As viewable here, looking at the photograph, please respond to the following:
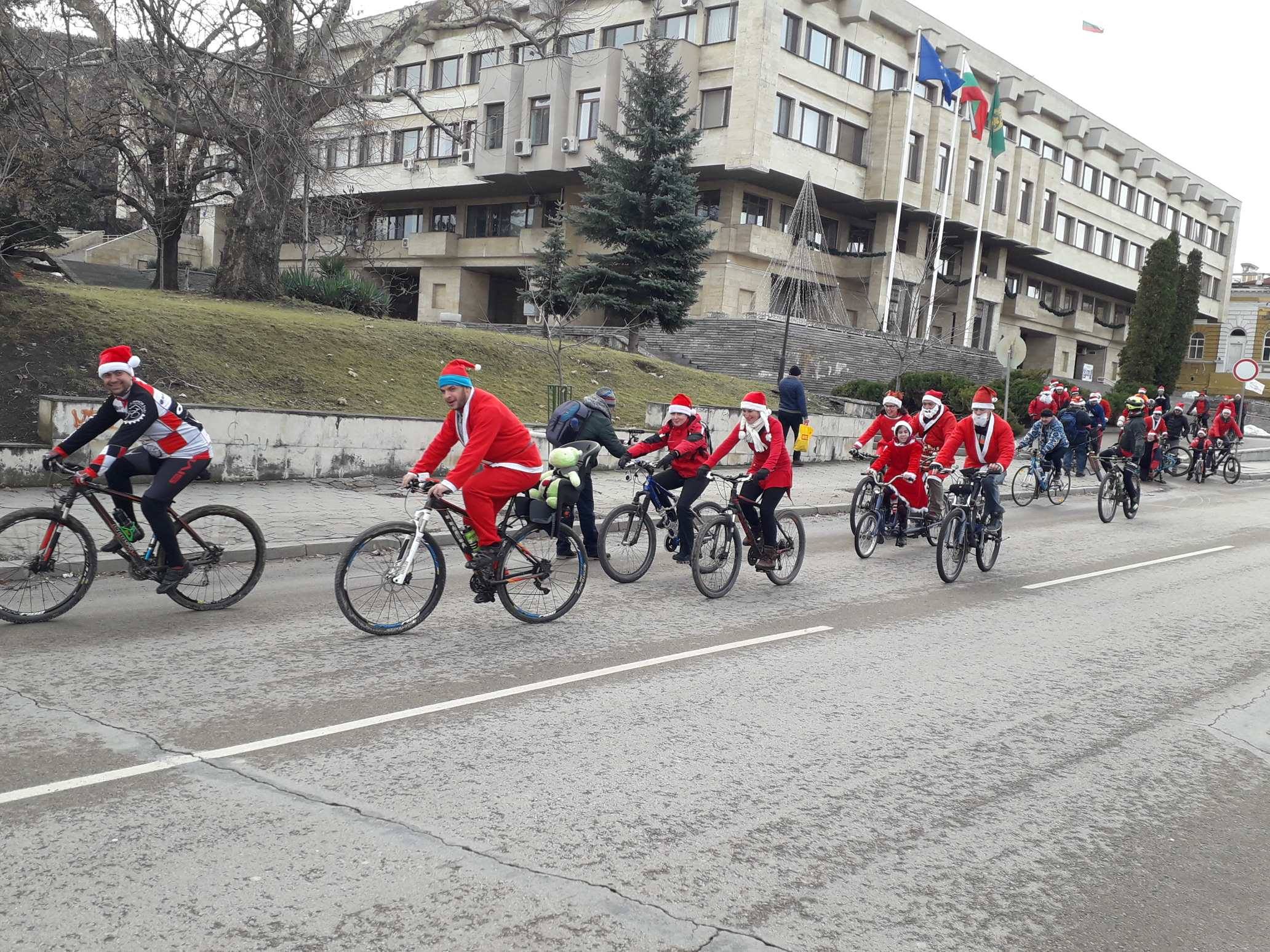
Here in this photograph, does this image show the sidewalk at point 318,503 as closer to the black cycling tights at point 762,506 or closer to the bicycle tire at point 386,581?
the bicycle tire at point 386,581

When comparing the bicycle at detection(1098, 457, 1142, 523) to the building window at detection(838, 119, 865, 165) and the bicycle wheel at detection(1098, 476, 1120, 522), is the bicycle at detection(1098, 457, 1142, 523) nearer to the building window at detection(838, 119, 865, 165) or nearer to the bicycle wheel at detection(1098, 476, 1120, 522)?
the bicycle wheel at detection(1098, 476, 1120, 522)

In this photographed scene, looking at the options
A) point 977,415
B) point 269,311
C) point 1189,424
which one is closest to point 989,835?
point 977,415

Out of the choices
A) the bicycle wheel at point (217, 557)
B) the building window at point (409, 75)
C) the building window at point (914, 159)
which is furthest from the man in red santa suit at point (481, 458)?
the building window at point (409, 75)

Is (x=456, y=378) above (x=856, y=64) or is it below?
below

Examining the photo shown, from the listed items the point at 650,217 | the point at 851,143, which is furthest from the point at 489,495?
the point at 851,143

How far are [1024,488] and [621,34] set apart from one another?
35.6 meters

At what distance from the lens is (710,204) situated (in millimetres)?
47031

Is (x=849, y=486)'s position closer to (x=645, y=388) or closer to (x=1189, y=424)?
(x=645, y=388)

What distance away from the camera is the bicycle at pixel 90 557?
7223mm

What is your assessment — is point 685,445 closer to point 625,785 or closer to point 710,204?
point 625,785

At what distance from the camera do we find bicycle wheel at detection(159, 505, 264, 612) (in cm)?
801

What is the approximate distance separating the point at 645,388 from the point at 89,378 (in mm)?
12584

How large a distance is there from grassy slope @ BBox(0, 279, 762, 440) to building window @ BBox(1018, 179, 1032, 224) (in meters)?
41.0

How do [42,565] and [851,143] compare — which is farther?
[851,143]
